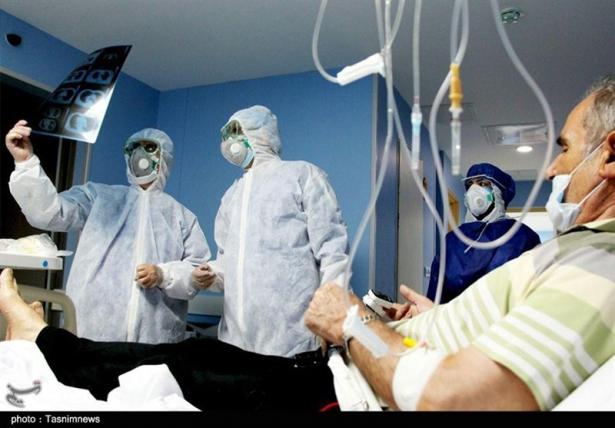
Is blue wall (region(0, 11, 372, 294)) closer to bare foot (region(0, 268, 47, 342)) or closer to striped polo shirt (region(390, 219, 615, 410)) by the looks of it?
bare foot (region(0, 268, 47, 342))

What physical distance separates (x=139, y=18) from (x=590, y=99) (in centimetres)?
189

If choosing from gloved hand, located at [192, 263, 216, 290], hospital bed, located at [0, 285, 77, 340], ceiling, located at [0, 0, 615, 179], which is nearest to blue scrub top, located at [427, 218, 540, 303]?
ceiling, located at [0, 0, 615, 179]

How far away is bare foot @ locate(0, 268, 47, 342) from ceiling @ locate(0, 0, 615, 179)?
139cm

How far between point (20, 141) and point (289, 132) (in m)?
1.31

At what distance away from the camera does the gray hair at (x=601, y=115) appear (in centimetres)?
72

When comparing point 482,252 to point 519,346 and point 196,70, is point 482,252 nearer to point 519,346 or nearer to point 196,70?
point 519,346

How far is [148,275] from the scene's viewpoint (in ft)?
4.95

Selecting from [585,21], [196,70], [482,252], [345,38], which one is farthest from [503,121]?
[196,70]

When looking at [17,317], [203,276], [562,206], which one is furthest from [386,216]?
[17,317]

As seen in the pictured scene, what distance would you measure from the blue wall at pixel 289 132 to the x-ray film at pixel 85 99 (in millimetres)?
1168

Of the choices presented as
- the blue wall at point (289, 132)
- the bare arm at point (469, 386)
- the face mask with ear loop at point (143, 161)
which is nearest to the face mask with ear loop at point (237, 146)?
the face mask with ear loop at point (143, 161)

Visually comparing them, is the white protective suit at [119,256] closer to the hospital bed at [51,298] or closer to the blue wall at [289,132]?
the hospital bed at [51,298]

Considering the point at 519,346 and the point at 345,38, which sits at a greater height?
the point at 345,38

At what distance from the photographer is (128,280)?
1.63 meters
